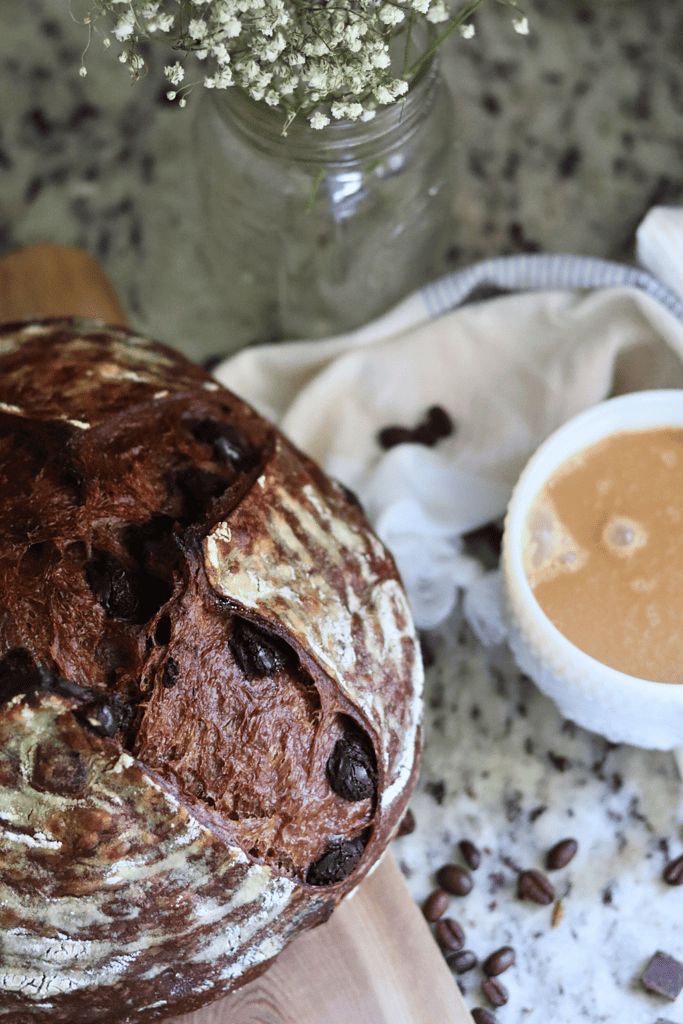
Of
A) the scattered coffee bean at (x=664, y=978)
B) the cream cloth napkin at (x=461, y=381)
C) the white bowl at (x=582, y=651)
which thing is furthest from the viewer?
the cream cloth napkin at (x=461, y=381)

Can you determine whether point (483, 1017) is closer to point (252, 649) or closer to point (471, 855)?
point (471, 855)

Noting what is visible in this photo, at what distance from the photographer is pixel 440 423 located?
161 cm

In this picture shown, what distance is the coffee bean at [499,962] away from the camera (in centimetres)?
140

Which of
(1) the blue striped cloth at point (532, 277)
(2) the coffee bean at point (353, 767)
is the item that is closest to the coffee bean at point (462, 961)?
(2) the coffee bean at point (353, 767)

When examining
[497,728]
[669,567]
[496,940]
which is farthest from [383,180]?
[496,940]

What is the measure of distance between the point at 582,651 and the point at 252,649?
394 millimetres

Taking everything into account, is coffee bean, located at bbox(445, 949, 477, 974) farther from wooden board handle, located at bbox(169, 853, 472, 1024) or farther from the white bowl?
the white bowl

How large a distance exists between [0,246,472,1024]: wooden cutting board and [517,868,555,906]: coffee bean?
15 cm

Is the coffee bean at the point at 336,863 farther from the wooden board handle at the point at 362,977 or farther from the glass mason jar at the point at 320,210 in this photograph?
the glass mason jar at the point at 320,210

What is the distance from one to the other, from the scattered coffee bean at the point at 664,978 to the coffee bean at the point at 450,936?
22cm

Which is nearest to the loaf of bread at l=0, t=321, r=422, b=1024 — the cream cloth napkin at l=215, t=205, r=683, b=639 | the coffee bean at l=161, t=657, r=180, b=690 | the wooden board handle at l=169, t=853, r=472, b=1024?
the coffee bean at l=161, t=657, r=180, b=690

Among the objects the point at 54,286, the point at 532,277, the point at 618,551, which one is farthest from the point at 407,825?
the point at 54,286

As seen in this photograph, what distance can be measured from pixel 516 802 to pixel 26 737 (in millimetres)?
688

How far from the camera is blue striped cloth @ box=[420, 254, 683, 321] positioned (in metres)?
1.59
